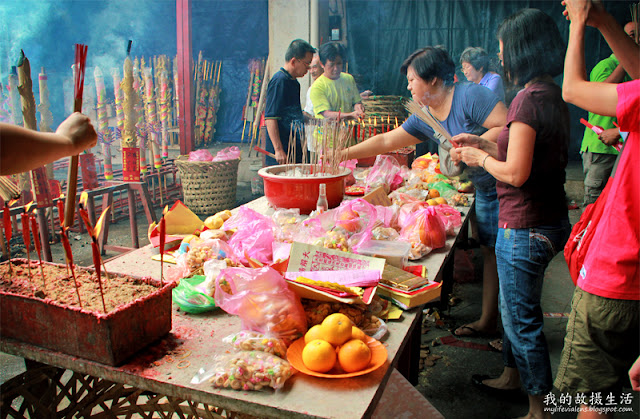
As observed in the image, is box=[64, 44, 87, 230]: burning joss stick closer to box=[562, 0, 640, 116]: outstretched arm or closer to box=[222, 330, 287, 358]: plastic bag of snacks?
box=[222, 330, 287, 358]: plastic bag of snacks

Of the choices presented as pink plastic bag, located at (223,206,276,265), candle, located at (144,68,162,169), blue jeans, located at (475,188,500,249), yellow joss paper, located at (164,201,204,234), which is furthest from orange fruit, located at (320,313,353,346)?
candle, located at (144,68,162,169)

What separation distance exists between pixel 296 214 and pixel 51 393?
3.61 ft

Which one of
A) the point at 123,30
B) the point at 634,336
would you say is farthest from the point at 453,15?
the point at 634,336

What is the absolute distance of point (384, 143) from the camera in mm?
2379

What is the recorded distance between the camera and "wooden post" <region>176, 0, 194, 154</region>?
461 cm

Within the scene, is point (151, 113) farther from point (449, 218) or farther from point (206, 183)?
point (449, 218)

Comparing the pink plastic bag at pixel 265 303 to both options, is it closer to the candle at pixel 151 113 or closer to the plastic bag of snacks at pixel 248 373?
the plastic bag of snacks at pixel 248 373

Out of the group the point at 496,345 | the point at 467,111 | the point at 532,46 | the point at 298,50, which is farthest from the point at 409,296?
the point at 298,50

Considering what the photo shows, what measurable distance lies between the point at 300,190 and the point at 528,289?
1057 mm

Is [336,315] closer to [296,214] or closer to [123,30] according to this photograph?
[296,214]

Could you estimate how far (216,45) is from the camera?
6.08 m

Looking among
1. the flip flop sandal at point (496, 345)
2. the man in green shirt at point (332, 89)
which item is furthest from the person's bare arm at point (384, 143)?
the man in green shirt at point (332, 89)

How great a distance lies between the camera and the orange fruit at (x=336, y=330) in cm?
98

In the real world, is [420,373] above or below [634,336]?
below
